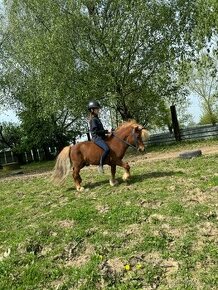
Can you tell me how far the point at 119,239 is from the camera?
7.00m

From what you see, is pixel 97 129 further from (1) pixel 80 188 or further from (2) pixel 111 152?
(1) pixel 80 188

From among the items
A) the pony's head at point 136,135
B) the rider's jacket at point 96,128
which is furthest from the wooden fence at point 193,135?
the rider's jacket at point 96,128

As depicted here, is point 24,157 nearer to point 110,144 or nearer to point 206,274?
point 110,144

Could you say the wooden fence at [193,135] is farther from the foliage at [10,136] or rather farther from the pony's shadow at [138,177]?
the foliage at [10,136]

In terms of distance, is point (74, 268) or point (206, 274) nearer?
point (206, 274)

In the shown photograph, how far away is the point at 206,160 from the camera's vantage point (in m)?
13.1

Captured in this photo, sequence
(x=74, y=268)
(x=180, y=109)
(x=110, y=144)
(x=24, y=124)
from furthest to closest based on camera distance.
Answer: (x=180, y=109) → (x=24, y=124) → (x=110, y=144) → (x=74, y=268)

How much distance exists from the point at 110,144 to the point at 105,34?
14765mm

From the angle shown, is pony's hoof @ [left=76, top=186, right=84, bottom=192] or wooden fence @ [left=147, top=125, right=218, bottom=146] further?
wooden fence @ [left=147, top=125, right=218, bottom=146]

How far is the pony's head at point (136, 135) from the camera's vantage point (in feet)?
34.9

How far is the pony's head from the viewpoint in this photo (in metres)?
10.6

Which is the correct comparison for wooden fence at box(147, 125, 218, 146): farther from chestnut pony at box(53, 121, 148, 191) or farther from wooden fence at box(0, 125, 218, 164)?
chestnut pony at box(53, 121, 148, 191)

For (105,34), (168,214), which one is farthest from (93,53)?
(168,214)

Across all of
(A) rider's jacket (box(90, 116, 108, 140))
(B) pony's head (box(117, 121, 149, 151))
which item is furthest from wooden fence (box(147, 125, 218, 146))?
(A) rider's jacket (box(90, 116, 108, 140))
